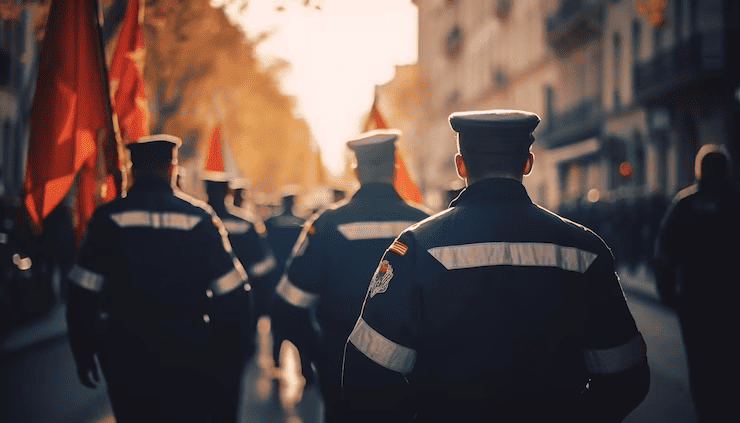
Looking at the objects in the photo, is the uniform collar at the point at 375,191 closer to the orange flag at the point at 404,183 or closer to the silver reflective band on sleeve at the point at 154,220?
the silver reflective band on sleeve at the point at 154,220

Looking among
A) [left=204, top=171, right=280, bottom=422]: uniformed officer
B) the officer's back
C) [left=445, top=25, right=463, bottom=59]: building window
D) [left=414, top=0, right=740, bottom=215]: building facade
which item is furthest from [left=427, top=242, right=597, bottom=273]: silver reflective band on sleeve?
[left=445, top=25, right=463, bottom=59]: building window

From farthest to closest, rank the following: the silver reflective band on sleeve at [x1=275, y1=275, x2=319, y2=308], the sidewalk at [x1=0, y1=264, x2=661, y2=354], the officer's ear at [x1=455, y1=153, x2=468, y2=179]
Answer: the sidewalk at [x1=0, y1=264, x2=661, y2=354], the silver reflective band on sleeve at [x1=275, y1=275, x2=319, y2=308], the officer's ear at [x1=455, y1=153, x2=468, y2=179]

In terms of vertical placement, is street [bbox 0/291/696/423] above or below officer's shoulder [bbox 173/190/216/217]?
below

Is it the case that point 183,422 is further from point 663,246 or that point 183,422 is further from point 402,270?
point 663,246

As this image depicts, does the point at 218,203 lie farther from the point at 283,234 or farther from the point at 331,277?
the point at 331,277

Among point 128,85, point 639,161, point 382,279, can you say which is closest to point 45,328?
point 128,85

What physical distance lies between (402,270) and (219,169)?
8.68m

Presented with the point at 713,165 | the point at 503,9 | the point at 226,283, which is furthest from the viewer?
the point at 503,9

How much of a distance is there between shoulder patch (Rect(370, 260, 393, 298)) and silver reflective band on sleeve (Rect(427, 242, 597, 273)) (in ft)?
0.49

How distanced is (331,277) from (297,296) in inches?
8.2

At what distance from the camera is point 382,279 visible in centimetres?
268

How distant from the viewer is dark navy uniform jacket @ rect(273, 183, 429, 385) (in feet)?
14.2

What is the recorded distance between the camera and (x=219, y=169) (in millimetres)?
11039

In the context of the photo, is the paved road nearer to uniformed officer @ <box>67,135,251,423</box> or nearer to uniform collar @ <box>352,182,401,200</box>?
uniform collar @ <box>352,182,401,200</box>
